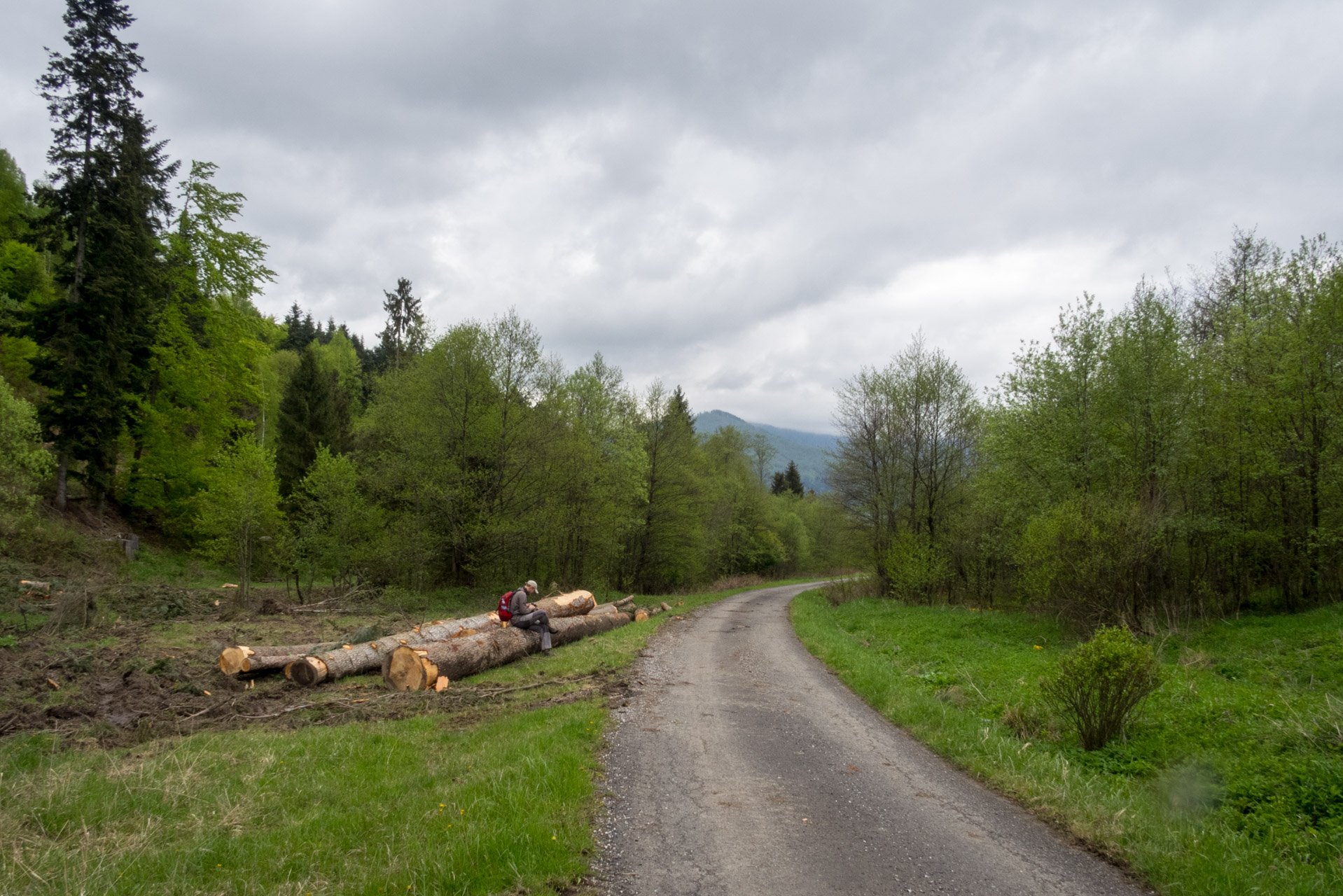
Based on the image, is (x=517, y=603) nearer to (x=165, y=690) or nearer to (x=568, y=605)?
(x=568, y=605)

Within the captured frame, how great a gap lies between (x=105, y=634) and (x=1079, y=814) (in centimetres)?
1650

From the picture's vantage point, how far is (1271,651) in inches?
468

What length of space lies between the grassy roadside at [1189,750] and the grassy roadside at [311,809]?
14.5 ft

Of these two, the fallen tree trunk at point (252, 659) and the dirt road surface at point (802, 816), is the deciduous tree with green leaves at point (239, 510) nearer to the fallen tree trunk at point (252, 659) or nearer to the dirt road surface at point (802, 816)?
the fallen tree trunk at point (252, 659)

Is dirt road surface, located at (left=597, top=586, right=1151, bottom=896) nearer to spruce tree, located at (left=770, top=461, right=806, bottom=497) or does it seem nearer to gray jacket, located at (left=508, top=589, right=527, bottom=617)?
gray jacket, located at (left=508, top=589, right=527, bottom=617)

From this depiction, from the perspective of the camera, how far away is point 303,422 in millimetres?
35500

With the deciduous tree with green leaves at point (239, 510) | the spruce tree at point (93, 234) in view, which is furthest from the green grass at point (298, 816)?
the spruce tree at point (93, 234)

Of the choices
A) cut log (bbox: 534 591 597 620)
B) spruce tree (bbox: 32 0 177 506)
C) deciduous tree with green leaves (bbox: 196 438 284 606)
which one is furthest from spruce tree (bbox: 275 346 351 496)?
cut log (bbox: 534 591 597 620)

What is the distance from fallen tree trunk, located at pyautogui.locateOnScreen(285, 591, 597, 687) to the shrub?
1007cm

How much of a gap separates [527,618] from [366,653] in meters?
3.41

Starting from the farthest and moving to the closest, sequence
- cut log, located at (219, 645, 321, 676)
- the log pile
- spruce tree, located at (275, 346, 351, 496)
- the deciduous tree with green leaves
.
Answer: spruce tree, located at (275, 346, 351, 496) < the deciduous tree with green leaves < the log pile < cut log, located at (219, 645, 321, 676)

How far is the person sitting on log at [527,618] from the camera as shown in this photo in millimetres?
13758

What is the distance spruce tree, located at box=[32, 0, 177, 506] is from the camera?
832 inches

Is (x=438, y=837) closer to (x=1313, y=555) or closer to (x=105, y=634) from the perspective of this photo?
(x=105, y=634)
